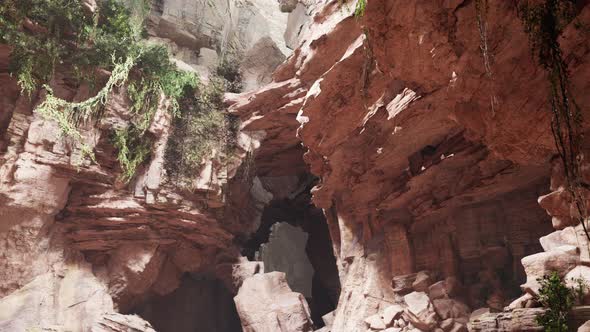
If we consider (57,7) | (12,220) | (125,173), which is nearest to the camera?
(12,220)

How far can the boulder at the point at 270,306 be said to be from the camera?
12.8 meters

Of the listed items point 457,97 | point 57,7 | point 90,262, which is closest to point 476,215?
point 457,97

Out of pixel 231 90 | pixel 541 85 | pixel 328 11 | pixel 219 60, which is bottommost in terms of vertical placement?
pixel 541 85

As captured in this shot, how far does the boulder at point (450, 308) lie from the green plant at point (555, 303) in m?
3.11

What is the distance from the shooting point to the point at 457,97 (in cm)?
591

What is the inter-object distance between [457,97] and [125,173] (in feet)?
33.1

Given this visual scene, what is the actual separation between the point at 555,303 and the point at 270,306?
9.05 meters

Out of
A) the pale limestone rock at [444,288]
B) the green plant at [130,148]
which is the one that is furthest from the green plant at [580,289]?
the green plant at [130,148]

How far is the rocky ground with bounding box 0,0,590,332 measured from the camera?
5660 mm

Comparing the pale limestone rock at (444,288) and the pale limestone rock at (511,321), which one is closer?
the pale limestone rock at (511,321)

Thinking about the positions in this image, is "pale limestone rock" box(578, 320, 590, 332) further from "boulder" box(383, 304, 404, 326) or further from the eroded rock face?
"boulder" box(383, 304, 404, 326)

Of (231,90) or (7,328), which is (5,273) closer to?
(7,328)

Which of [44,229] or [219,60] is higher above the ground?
[219,60]

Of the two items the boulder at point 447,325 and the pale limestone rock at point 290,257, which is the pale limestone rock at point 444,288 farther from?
the pale limestone rock at point 290,257
